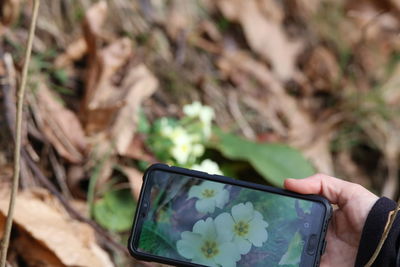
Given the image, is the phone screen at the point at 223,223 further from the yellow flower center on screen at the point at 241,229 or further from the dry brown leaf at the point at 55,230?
the dry brown leaf at the point at 55,230

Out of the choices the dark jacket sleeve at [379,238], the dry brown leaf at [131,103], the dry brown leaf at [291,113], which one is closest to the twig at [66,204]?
the dry brown leaf at [131,103]

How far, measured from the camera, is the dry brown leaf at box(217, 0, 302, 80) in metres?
2.83

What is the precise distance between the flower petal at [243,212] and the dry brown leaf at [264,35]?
1.65 m

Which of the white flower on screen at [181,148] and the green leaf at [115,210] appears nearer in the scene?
the green leaf at [115,210]

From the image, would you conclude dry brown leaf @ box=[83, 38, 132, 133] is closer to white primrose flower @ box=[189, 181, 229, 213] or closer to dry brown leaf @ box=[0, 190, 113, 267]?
dry brown leaf @ box=[0, 190, 113, 267]

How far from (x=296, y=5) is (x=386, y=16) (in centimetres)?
49

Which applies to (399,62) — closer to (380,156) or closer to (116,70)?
(380,156)

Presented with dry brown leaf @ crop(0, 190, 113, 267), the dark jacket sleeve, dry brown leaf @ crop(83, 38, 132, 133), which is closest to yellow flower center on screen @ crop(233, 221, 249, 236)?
the dark jacket sleeve

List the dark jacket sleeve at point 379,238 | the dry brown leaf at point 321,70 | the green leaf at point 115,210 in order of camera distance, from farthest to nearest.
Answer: the dry brown leaf at point 321,70, the green leaf at point 115,210, the dark jacket sleeve at point 379,238

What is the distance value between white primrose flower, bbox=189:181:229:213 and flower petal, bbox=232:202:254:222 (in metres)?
0.03

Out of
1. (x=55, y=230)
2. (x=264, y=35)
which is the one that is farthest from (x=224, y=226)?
(x=264, y=35)

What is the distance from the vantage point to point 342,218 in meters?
1.34

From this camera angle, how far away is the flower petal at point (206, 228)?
49.7 inches

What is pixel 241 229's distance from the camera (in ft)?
4.14
